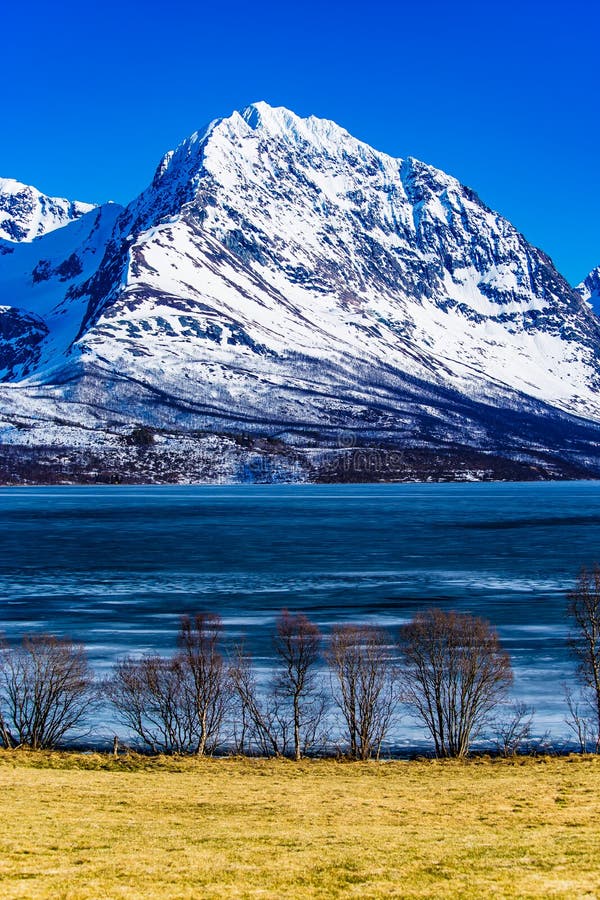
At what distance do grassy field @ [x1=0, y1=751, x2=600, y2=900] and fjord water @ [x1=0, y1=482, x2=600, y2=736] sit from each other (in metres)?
14.4

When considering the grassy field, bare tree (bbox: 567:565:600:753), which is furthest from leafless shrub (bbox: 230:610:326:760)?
bare tree (bbox: 567:565:600:753)

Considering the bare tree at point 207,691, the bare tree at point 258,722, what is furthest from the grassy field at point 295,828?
the bare tree at point 207,691

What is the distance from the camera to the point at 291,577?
4291 inches

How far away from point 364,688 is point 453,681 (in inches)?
165

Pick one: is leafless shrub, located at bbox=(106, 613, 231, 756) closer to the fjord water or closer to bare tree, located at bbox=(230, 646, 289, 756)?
bare tree, located at bbox=(230, 646, 289, 756)

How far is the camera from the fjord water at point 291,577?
237 ft

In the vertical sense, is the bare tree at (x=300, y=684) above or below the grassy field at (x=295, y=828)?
above

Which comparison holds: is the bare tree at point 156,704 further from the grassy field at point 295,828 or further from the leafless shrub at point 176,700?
the grassy field at point 295,828

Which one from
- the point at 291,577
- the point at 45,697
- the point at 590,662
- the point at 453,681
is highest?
the point at 291,577

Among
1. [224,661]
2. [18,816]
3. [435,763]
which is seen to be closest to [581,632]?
[224,661]

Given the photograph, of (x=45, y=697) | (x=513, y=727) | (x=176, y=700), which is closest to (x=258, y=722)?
(x=176, y=700)

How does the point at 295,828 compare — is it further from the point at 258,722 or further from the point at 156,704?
the point at 156,704

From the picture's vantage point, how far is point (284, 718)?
169 feet

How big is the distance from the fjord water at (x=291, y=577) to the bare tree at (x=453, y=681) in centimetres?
236
